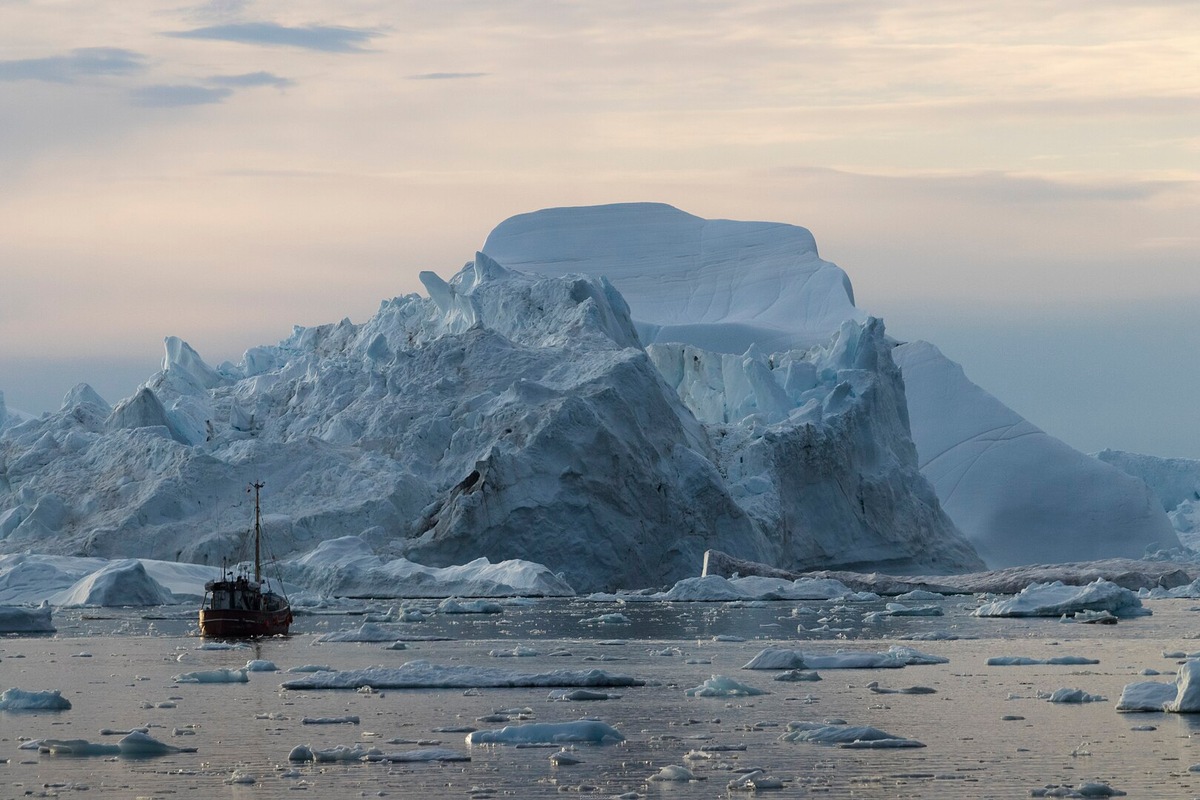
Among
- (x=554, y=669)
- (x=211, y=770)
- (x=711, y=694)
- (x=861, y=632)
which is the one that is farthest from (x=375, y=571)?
(x=211, y=770)

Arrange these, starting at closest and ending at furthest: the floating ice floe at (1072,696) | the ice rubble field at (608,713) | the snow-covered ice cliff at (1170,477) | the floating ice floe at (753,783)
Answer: the floating ice floe at (753,783) < the ice rubble field at (608,713) < the floating ice floe at (1072,696) < the snow-covered ice cliff at (1170,477)

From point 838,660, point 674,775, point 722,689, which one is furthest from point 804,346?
point 674,775

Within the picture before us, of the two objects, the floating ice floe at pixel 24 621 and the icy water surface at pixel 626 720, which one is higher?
the icy water surface at pixel 626 720

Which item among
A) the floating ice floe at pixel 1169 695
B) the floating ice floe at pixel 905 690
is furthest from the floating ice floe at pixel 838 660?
the floating ice floe at pixel 1169 695

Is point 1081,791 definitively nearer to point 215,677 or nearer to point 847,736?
point 847,736

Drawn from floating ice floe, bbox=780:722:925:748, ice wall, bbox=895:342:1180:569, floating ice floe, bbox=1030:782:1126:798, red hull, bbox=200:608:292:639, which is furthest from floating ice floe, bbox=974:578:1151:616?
ice wall, bbox=895:342:1180:569

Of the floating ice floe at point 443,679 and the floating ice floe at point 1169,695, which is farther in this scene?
the floating ice floe at point 443,679

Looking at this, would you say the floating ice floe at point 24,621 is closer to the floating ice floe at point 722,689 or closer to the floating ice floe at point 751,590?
the floating ice floe at point 751,590

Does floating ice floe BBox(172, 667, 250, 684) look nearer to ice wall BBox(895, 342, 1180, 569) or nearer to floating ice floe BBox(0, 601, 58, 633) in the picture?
floating ice floe BBox(0, 601, 58, 633)

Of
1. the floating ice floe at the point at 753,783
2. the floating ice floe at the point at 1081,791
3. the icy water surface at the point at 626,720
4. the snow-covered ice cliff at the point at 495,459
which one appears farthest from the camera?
the snow-covered ice cliff at the point at 495,459
